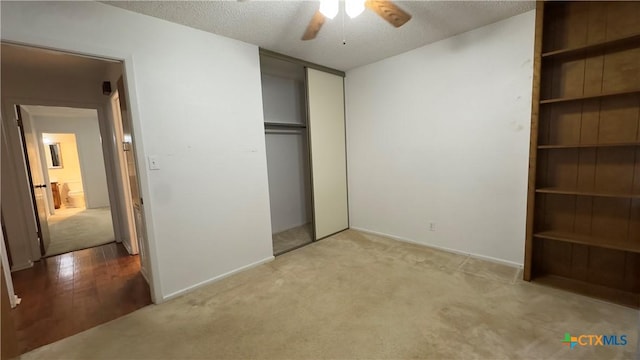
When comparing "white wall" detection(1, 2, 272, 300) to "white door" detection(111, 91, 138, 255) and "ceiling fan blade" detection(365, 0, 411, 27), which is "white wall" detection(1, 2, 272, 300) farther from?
"ceiling fan blade" detection(365, 0, 411, 27)

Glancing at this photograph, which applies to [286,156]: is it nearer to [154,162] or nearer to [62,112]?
[154,162]

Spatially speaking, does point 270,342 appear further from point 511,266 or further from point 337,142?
point 337,142

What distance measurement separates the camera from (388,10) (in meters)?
1.72

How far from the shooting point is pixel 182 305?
2.28m

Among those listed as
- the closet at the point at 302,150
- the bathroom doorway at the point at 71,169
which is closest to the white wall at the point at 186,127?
the closet at the point at 302,150

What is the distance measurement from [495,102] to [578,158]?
2.76 ft

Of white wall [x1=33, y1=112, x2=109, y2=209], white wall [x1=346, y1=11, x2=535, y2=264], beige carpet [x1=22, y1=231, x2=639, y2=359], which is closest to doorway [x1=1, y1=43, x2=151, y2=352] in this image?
beige carpet [x1=22, y1=231, x2=639, y2=359]

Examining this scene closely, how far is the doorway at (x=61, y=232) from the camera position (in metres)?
2.26

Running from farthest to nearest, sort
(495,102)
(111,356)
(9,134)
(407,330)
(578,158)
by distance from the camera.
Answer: (9,134), (495,102), (578,158), (407,330), (111,356)

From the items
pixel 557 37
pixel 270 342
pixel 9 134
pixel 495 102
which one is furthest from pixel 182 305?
pixel 557 37

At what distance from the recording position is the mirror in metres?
7.11

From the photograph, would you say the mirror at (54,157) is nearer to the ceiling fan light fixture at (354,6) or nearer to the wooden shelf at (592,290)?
the ceiling fan light fixture at (354,6)

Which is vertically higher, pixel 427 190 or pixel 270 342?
pixel 427 190

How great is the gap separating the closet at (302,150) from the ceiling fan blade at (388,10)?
1.63 m
